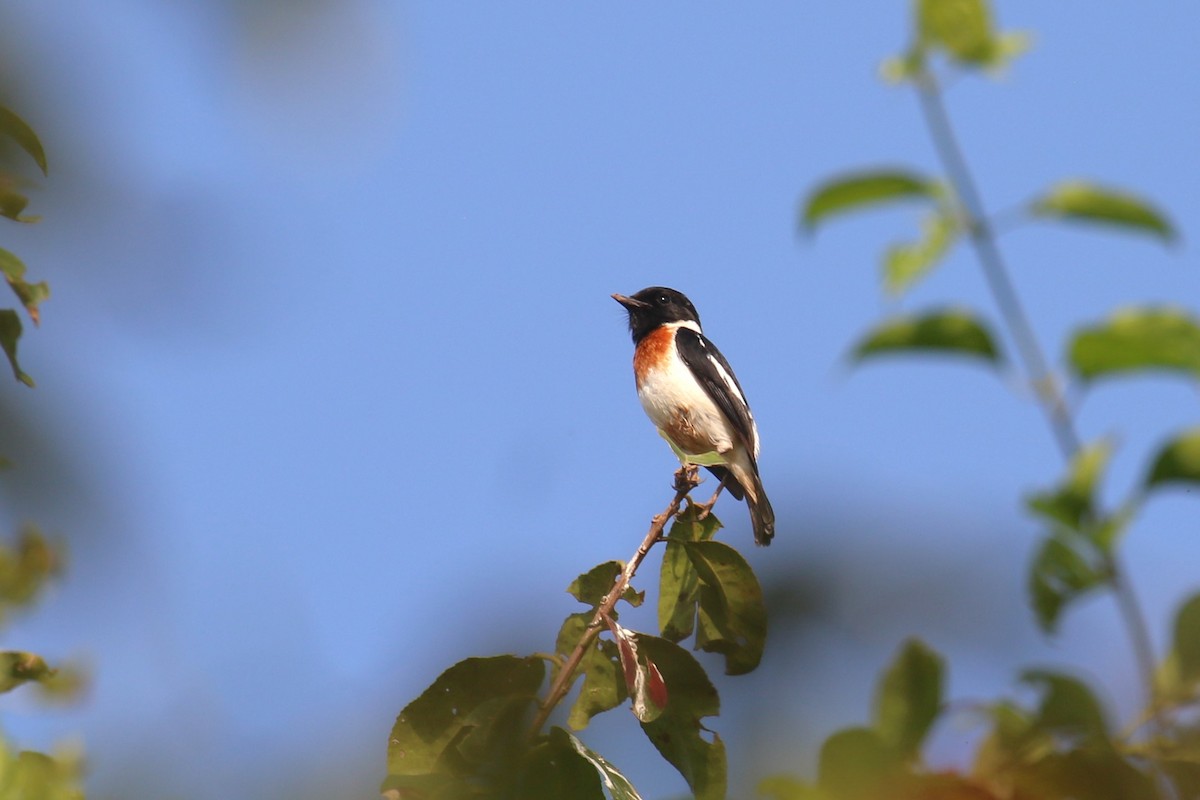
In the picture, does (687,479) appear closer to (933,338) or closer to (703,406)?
(933,338)

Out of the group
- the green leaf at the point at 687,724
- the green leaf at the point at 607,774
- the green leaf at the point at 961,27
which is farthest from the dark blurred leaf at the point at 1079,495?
the green leaf at the point at 687,724

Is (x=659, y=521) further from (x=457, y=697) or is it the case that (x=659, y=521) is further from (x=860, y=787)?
(x=860, y=787)

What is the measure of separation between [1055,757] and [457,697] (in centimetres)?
119

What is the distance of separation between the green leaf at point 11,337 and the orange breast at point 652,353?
4.83 metres

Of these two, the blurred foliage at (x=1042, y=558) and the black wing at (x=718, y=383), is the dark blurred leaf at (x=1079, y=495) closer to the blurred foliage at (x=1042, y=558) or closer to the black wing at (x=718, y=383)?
the blurred foliage at (x=1042, y=558)

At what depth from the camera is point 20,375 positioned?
1.76 metres

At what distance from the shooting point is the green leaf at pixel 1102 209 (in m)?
0.92

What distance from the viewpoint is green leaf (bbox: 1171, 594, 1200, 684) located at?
985 millimetres

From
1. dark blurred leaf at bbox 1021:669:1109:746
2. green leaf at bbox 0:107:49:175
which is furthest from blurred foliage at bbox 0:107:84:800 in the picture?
dark blurred leaf at bbox 1021:669:1109:746

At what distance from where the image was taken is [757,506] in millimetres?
6289

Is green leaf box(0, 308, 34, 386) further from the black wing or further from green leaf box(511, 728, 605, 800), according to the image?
the black wing

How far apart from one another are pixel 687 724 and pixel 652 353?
463 cm

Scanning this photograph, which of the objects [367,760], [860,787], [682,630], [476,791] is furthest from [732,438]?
[860,787]

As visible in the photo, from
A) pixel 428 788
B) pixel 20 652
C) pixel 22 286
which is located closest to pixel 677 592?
pixel 428 788
